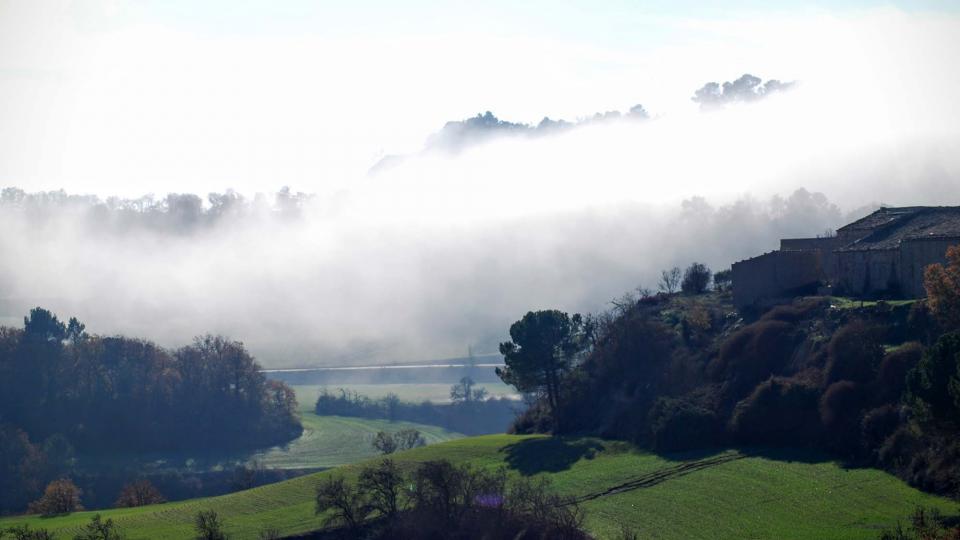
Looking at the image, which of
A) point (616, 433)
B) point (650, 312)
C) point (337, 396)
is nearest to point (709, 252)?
point (337, 396)

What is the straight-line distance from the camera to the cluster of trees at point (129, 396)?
131250mm

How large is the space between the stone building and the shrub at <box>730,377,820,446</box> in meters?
10.9

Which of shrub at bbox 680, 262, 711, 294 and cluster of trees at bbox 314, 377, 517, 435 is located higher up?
shrub at bbox 680, 262, 711, 294

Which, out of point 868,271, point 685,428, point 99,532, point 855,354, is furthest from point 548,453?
point 99,532

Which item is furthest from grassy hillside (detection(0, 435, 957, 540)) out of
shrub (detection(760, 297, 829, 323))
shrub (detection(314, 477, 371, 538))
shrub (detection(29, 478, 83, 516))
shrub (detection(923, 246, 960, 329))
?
shrub (detection(760, 297, 829, 323))

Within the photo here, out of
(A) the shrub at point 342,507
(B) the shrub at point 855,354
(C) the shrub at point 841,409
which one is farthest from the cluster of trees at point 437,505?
(B) the shrub at point 855,354

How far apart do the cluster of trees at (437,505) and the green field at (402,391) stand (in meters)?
102

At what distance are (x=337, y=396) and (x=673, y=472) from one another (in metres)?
109

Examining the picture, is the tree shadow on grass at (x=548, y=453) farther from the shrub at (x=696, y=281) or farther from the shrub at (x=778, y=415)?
the shrub at (x=696, y=281)

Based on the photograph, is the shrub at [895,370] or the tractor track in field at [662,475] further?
the tractor track in field at [662,475]

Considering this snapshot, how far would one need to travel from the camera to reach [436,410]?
157625 mm

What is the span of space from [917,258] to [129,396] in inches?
3867

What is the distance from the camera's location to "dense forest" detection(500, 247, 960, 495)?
53281 mm

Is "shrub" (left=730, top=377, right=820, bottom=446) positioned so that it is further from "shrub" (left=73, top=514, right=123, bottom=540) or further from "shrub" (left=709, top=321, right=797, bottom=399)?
"shrub" (left=73, top=514, right=123, bottom=540)
